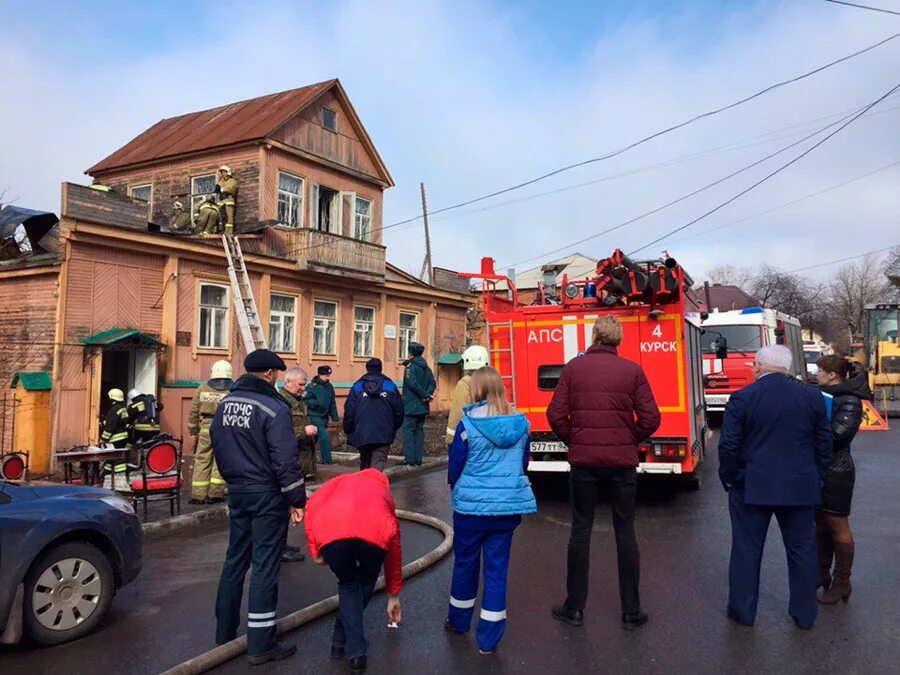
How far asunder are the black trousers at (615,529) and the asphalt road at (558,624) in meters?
0.24

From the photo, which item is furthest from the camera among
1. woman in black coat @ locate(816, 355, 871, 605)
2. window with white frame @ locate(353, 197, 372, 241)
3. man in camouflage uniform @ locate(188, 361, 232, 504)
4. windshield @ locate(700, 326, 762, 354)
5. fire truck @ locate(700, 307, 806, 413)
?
window with white frame @ locate(353, 197, 372, 241)

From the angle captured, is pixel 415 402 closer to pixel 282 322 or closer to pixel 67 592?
pixel 282 322

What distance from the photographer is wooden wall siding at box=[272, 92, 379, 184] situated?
20.4 meters

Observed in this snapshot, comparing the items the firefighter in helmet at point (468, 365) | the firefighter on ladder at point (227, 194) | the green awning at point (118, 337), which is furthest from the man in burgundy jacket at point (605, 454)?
the firefighter on ladder at point (227, 194)

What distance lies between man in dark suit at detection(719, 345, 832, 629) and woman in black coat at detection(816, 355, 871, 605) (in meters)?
0.41

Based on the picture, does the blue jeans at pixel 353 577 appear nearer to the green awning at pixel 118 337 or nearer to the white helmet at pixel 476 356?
the white helmet at pixel 476 356

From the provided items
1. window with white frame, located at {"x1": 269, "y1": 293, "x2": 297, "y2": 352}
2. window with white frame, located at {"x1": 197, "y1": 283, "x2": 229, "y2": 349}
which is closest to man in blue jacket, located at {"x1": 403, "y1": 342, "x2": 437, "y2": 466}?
window with white frame, located at {"x1": 197, "y1": 283, "x2": 229, "y2": 349}

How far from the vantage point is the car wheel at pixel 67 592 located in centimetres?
445

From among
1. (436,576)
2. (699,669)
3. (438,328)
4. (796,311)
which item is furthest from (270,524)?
(796,311)

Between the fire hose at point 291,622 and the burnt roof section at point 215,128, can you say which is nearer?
the fire hose at point 291,622

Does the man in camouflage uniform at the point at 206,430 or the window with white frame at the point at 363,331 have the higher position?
the window with white frame at the point at 363,331

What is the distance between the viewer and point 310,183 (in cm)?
2084

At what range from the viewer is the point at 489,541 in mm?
4359

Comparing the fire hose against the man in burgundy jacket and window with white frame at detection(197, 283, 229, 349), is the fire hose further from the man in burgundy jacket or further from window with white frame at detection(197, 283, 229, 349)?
window with white frame at detection(197, 283, 229, 349)
